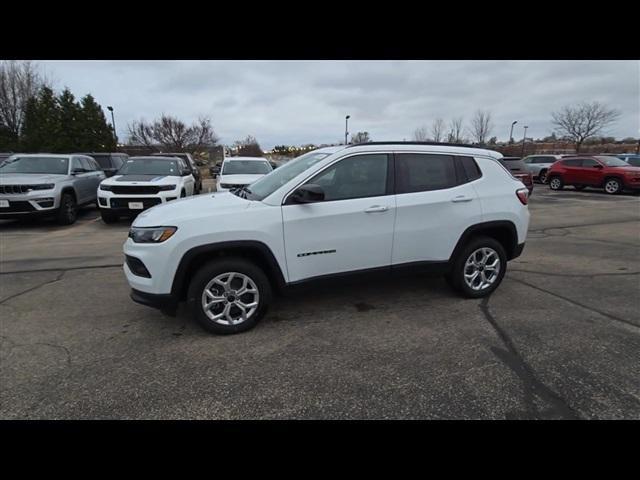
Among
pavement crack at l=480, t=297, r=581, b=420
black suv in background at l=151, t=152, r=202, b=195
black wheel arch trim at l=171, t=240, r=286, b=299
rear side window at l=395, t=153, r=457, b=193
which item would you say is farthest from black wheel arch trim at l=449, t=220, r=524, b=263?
black suv in background at l=151, t=152, r=202, b=195

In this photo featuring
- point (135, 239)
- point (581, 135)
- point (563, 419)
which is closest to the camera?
point (563, 419)

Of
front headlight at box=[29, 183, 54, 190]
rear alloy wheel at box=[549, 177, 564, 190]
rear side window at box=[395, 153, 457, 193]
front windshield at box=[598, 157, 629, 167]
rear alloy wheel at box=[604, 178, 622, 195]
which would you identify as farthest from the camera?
rear alloy wheel at box=[549, 177, 564, 190]

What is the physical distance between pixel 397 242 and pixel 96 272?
4.50 meters

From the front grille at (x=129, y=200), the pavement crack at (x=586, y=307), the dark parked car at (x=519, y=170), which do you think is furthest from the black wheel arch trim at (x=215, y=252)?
the dark parked car at (x=519, y=170)

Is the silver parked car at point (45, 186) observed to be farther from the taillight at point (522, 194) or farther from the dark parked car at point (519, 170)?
the dark parked car at point (519, 170)

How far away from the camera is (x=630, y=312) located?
3.69 metres

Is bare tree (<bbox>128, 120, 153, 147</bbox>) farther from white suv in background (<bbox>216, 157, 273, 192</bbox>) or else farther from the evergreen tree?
white suv in background (<bbox>216, 157, 273, 192</bbox>)

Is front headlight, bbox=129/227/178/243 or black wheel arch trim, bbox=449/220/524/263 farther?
black wheel arch trim, bbox=449/220/524/263

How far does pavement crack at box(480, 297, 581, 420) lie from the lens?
2.22m

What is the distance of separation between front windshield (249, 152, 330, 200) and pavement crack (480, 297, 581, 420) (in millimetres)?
2495

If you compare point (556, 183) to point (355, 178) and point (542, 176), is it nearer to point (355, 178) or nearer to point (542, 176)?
point (542, 176)

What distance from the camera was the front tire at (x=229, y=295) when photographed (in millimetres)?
3152

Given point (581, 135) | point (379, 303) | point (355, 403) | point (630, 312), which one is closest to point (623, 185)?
point (630, 312)
